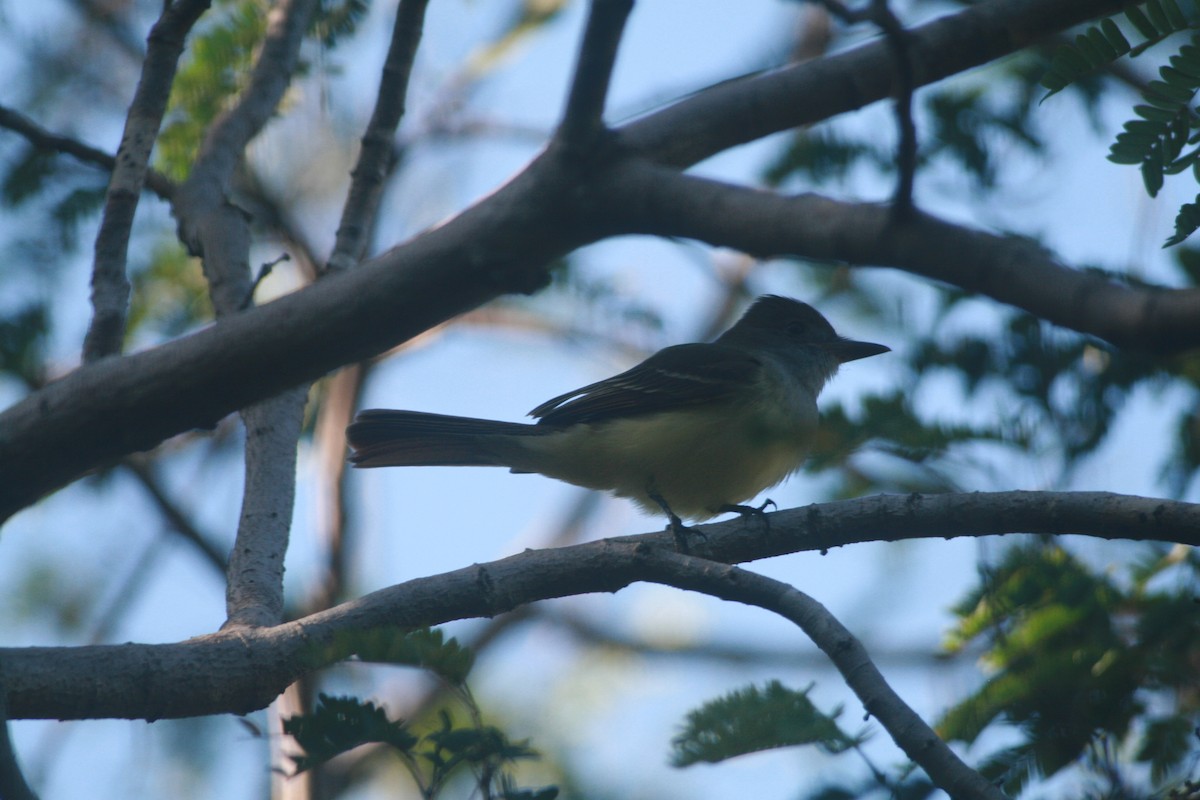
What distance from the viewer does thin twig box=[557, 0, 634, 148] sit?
9.76 feet

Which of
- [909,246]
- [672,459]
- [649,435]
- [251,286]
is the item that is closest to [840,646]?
[909,246]

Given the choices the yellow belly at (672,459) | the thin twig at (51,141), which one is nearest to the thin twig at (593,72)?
the thin twig at (51,141)

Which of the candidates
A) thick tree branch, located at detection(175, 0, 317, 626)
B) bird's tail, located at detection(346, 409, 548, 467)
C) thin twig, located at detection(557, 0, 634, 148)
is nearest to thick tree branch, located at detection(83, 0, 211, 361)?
thick tree branch, located at detection(175, 0, 317, 626)

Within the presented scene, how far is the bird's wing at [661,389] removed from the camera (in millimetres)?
6375

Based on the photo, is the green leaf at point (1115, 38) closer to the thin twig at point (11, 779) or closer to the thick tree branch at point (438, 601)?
the thick tree branch at point (438, 601)

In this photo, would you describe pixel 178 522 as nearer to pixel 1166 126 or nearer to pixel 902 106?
pixel 902 106

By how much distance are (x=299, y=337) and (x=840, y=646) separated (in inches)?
71.4

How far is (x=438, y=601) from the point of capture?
11.5 feet

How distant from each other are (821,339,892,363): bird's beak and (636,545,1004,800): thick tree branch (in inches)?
160

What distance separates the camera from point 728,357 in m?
6.76

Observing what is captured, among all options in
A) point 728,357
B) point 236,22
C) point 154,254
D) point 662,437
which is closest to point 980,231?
point 662,437

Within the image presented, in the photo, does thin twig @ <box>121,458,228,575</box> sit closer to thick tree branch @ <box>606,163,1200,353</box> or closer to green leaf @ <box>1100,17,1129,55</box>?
thick tree branch @ <box>606,163,1200,353</box>

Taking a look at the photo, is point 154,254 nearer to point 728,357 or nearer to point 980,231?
point 728,357

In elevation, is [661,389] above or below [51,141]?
below
